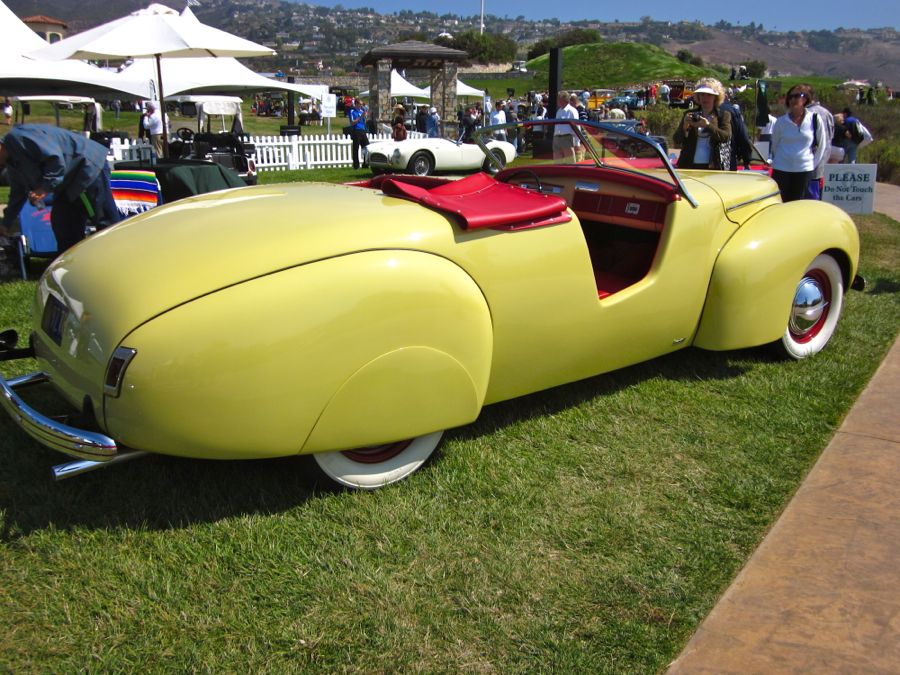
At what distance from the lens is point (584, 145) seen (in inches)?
151

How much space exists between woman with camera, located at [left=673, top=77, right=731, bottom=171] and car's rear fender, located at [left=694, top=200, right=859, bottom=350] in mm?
2229

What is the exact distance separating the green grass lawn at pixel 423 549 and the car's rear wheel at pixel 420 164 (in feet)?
37.2

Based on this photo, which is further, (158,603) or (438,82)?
(438,82)

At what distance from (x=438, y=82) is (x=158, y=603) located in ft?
108

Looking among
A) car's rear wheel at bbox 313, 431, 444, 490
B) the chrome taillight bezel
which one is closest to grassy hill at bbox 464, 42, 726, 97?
car's rear wheel at bbox 313, 431, 444, 490

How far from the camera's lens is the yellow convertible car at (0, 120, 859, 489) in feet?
7.36

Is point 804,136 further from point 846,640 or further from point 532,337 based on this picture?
point 846,640

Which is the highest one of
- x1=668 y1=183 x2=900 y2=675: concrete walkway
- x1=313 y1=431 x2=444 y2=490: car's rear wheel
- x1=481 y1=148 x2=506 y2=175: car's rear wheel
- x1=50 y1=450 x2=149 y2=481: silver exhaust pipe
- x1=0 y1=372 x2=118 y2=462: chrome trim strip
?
x1=481 y1=148 x2=506 y2=175: car's rear wheel

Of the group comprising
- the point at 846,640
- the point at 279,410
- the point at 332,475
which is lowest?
the point at 846,640

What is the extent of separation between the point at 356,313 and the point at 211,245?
0.57 metres

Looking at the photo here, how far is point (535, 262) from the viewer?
9.45 ft

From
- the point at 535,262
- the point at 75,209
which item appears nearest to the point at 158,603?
the point at 535,262

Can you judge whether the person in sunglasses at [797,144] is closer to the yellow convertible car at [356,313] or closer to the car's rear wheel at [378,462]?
the yellow convertible car at [356,313]

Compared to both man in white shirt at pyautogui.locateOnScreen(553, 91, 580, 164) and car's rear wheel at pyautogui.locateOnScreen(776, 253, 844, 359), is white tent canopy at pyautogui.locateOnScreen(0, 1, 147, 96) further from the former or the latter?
car's rear wheel at pyautogui.locateOnScreen(776, 253, 844, 359)
